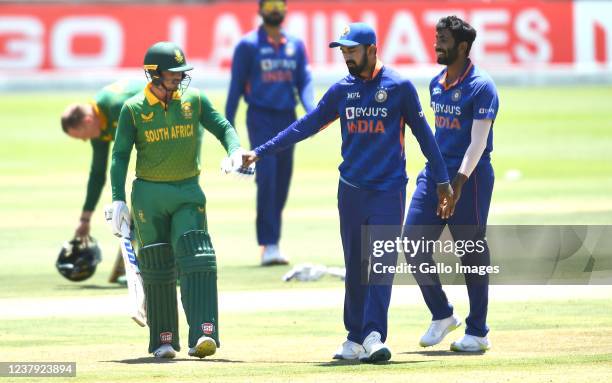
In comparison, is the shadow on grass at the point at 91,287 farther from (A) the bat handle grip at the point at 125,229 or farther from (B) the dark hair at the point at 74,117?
(A) the bat handle grip at the point at 125,229

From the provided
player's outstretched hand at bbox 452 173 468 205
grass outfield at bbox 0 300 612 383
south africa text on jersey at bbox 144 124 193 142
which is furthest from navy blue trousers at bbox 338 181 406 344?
south africa text on jersey at bbox 144 124 193 142

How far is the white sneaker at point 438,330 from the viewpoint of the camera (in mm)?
10180

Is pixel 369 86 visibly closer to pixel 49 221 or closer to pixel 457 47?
pixel 457 47

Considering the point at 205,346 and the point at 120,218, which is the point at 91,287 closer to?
the point at 120,218

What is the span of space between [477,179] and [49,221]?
375 inches

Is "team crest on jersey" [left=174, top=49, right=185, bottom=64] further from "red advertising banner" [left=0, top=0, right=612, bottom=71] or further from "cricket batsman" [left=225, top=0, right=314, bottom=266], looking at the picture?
"red advertising banner" [left=0, top=0, right=612, bottom=71]

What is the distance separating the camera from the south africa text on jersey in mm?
9961

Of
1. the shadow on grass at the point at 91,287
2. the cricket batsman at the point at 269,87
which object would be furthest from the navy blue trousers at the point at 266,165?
the shadow on grass at the point at 91,287

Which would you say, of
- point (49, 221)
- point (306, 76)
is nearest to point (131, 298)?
point (306, 76)

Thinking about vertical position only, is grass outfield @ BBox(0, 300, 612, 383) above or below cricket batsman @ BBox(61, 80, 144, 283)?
below

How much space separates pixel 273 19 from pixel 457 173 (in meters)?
5.60

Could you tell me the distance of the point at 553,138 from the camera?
28.1 m

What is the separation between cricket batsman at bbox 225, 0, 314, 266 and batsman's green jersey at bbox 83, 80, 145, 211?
2159 mm

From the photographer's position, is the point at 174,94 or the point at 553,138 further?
the point at 553,138
